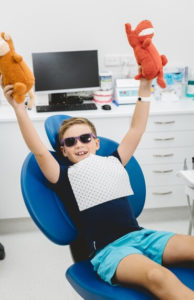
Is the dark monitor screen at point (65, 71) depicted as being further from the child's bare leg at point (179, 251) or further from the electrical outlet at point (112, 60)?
the child's bare leg at point (179, 251)

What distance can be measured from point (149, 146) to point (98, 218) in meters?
1.24

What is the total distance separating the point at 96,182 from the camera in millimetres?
1559

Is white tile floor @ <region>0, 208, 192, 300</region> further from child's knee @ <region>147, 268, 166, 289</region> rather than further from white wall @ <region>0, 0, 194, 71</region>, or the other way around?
white wall @ <region>0, 0, 194, 71</region>

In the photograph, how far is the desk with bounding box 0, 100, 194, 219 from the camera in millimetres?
2537

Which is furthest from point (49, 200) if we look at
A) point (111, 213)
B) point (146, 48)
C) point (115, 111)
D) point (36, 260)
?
point (115, 111)

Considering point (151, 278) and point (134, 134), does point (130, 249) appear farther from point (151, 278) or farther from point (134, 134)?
point (134, 134)

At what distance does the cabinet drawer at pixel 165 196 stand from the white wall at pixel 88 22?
3.72 feet

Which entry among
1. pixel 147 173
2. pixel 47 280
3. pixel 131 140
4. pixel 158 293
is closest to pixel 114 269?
pixel 158 293

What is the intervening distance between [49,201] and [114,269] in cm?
40

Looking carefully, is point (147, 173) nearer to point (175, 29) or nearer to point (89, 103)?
point (89, 103)

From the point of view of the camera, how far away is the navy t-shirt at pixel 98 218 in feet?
5.01

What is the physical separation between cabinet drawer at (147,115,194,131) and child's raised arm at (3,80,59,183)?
49.0 inches

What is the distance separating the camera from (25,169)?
1.51 meters

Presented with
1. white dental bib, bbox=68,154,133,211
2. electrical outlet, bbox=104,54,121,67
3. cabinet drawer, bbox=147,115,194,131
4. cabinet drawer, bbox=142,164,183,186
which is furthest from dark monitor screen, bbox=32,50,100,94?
white dental bib, bbox=68,154,133,211
